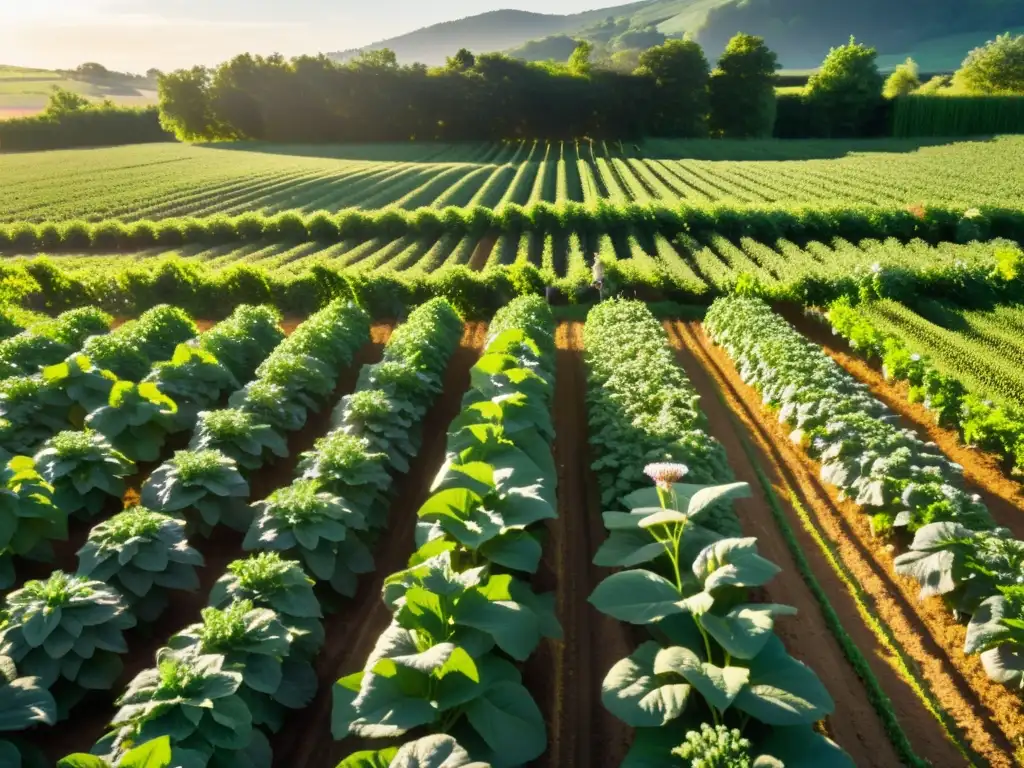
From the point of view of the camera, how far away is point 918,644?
21.2 ft

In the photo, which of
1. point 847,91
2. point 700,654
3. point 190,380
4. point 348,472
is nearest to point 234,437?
point 348,472

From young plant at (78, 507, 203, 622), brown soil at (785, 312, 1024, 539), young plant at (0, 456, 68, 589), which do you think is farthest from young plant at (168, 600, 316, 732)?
brown soil at (785, 312, 1024, 539)

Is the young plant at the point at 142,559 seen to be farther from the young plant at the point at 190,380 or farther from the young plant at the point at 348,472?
the young plant at the point at 190,380

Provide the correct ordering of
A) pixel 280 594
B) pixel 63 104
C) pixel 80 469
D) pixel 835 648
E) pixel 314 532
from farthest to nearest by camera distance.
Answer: pixel 63 104 < pixel 80 469 < pixel 835 648 < pixel 314 532 < pixel 280 594


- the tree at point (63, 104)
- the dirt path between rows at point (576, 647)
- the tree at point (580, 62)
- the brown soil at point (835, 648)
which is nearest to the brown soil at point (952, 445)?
the brown soil at point (835, 648)

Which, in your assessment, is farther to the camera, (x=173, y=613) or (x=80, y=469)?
(x=80, y=469)

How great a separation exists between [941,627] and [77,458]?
371 inches

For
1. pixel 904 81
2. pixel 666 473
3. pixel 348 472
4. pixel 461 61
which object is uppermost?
pixel 461 61

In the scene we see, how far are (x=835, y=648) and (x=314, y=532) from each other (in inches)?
200

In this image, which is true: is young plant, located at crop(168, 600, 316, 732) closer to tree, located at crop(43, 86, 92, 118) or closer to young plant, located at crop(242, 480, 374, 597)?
young plant, located at crop(242, 480, 374, 597)

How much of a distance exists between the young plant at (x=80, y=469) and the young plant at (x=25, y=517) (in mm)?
406

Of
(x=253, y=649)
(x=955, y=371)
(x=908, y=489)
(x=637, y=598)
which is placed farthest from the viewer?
(x=955, y=371)

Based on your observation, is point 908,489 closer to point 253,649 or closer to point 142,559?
point 253,649

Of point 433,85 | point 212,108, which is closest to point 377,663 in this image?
point 433,85
